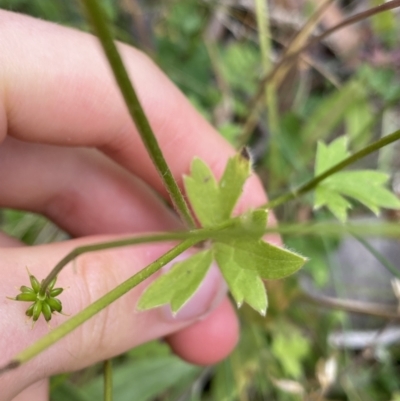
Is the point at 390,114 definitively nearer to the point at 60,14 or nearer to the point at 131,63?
the point at 131,63

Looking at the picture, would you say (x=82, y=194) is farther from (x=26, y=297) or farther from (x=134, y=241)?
(x=134, y=241)

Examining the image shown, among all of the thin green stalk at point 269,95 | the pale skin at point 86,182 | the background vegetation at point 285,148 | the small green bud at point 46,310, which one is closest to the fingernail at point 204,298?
the pale skin at point 86,182

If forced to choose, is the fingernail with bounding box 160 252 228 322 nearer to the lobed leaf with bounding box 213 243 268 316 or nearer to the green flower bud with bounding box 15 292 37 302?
the lobed leaf with bounding box 213 243 268 316

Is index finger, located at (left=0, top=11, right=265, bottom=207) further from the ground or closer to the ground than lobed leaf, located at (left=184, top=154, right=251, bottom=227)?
further from the ground

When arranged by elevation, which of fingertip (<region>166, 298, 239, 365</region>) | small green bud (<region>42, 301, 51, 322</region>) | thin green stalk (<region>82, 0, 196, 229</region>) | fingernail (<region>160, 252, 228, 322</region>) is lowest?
fingertip (<region>166, 298, 239, 365</region>)

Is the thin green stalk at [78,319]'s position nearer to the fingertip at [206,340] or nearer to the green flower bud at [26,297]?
the green flower bud at [26,297]

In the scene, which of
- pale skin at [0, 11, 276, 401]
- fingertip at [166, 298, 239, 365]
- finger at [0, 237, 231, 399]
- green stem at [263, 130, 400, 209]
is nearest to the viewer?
green stem at [263, 130, 400, 209]

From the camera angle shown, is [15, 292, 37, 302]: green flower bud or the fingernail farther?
the fingernail

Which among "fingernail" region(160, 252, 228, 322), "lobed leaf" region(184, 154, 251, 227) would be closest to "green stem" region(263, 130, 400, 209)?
"lobed leaf" region(184, 154, 251, 227)
